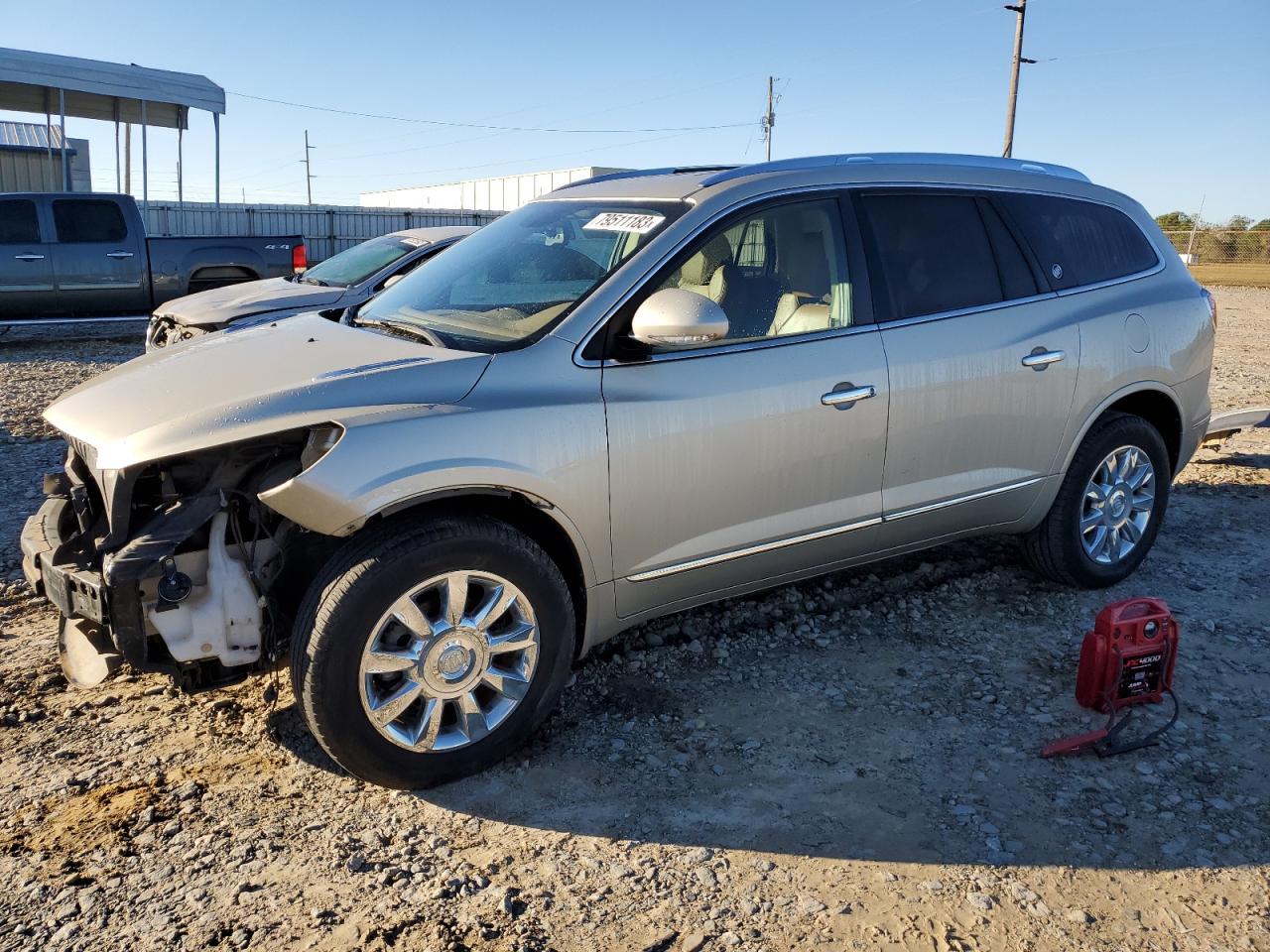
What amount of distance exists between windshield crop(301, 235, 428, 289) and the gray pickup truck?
331 cm

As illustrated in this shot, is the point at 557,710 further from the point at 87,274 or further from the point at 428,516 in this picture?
the point at 87,274

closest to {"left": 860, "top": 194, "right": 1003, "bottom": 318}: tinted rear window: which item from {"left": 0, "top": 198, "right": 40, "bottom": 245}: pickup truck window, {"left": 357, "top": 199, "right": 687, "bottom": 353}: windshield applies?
{"left": 357, "top": 199, "right": 687, "bottom": 353}: windshield

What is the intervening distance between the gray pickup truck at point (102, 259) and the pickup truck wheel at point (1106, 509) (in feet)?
33.7

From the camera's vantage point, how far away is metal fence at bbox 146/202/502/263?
69.8 feet

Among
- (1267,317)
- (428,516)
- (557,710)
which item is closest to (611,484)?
(428,516)

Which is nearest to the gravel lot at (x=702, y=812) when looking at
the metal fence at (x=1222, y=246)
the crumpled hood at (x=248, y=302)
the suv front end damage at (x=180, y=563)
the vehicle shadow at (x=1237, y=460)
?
the suv front end damage at (x=180, y=563)

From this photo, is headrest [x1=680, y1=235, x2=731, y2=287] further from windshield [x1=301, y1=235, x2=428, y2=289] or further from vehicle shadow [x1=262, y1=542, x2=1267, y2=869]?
windshield [x1=301, y1=235, x2=428, y2=289]

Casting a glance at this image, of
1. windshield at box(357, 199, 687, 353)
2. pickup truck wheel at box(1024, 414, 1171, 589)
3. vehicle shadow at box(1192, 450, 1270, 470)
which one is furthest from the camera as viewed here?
vehicle shadow at box(1192, 450, 1270, 470)

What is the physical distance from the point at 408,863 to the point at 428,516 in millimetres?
1004

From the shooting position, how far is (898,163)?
429 cm

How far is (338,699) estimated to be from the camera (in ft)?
9.82

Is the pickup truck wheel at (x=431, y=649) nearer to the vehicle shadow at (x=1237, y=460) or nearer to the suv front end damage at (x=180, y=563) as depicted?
the suv front end damage at (x=180, y=563)

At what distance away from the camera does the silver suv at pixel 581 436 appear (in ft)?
9.91

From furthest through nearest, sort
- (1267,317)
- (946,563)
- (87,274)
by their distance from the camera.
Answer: (1267,317)
(87,274)
(946,563)
